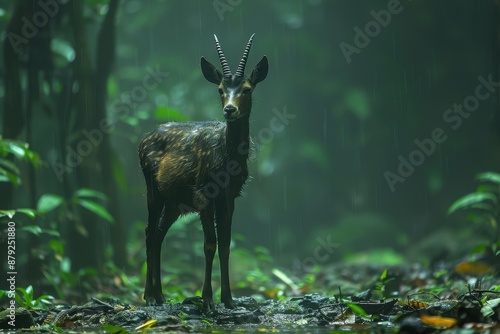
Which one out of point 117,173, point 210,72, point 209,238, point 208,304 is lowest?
point 208,304

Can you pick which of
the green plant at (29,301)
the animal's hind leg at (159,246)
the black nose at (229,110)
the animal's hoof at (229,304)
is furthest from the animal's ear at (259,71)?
the green plant at (29,301)

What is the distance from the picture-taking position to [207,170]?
776cm

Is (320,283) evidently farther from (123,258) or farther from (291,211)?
(291,211)

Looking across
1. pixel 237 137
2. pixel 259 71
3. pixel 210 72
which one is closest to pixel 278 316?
pixel 237 137

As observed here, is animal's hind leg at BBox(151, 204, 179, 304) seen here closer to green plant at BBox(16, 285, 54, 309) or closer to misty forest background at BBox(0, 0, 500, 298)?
green plant at BBox(16, 285, 54, 309)

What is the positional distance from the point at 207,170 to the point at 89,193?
14.5ft

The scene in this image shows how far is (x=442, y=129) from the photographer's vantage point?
18797 millimetres

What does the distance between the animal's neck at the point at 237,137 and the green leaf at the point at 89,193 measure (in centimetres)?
448

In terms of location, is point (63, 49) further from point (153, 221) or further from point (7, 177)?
point (153, 221)

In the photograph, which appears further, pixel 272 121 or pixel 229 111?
pixel 272 121

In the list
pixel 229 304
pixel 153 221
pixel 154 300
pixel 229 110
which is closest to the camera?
pixel 229 110

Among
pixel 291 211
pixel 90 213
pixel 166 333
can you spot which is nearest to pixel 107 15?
pixel 90 213

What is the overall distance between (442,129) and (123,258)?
9391 millimetres

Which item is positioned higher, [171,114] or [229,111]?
[171,114]
